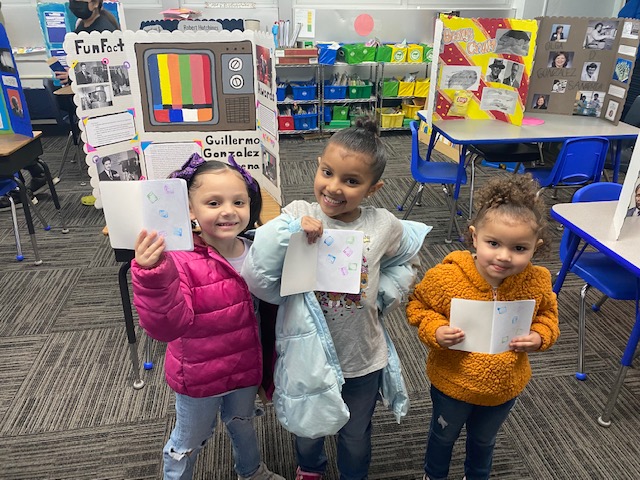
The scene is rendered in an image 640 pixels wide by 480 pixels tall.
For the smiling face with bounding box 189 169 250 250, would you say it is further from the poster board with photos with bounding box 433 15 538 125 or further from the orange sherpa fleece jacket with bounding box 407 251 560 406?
the poster board with photos with bounding box 433 15 538 125

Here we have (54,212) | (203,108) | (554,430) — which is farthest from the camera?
(54,212)

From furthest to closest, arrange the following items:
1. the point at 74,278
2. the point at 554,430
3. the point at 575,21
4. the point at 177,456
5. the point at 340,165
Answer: the point at 575,21 < the point at 74,278 < the point at 554,430 < the point at 177,456 < the point at 340,165

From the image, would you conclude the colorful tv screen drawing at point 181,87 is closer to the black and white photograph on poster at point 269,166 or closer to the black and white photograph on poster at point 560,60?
the black and white photograph on poster at point 269,166

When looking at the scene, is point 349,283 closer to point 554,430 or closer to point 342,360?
point 342,360

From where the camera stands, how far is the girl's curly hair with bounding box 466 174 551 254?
119 centimetres

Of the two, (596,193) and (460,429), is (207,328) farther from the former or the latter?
(596,193)

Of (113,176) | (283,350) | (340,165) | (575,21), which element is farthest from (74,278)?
(575,21)

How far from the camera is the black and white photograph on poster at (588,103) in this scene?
3.61 m

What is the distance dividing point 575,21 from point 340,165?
10.2 feet

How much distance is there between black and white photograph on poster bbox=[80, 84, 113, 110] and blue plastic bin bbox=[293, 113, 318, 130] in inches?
144

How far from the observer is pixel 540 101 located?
3719 millimetres

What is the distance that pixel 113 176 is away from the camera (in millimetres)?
2146

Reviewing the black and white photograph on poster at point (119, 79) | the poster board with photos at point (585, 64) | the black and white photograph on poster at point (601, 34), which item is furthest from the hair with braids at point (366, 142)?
the black and white photograph on poster at point (601, 34)

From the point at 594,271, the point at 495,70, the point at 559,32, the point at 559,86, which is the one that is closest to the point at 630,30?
the point at 559,32
